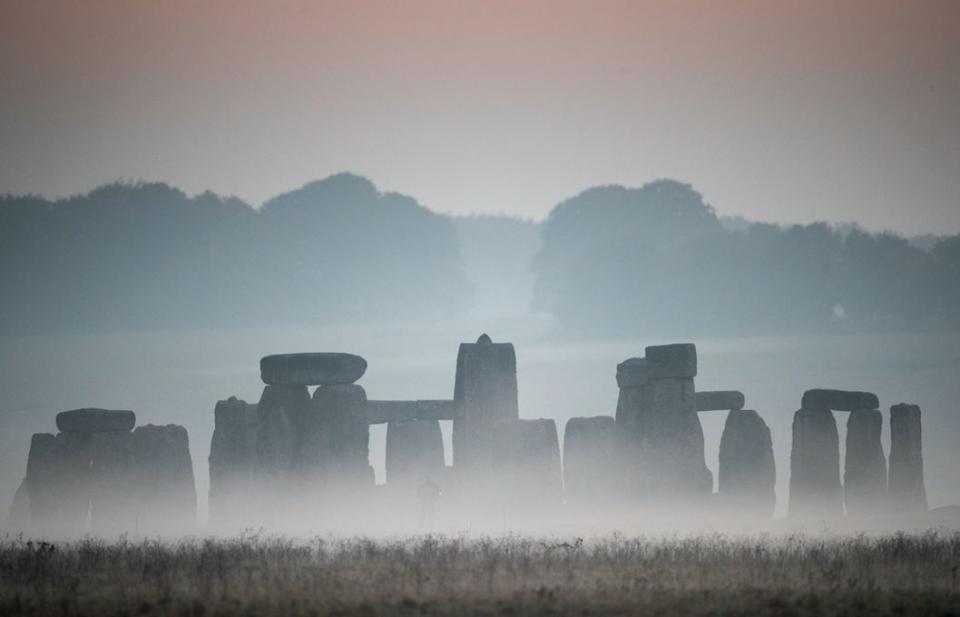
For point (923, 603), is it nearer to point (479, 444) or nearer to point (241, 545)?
point (241, 545)

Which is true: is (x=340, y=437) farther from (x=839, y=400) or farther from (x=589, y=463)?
(x=839, y=400)

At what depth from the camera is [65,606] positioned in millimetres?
25984

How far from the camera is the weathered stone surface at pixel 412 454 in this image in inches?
1658

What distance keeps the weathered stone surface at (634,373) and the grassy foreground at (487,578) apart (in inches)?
404

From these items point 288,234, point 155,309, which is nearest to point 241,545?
point 155,309

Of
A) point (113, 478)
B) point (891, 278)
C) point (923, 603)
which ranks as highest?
point (891, 278)

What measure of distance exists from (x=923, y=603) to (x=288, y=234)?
10698cm

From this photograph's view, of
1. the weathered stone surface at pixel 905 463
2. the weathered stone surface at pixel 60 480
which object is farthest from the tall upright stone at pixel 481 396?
the weathered stone surface at pixel 905 463

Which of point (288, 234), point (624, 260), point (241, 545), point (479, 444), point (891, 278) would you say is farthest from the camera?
point (288, 234)

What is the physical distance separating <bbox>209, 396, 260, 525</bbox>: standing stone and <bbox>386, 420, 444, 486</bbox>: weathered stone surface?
105 inches

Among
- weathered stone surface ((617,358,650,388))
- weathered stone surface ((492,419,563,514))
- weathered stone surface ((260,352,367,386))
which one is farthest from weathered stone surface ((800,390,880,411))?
weathered stone surface ((260,352,367,386))

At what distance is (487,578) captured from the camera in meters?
27.7

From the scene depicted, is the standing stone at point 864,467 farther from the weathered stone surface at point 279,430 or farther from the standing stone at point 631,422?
the weathered stone surface at point 279,430

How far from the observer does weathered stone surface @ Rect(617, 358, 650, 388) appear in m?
42.9
